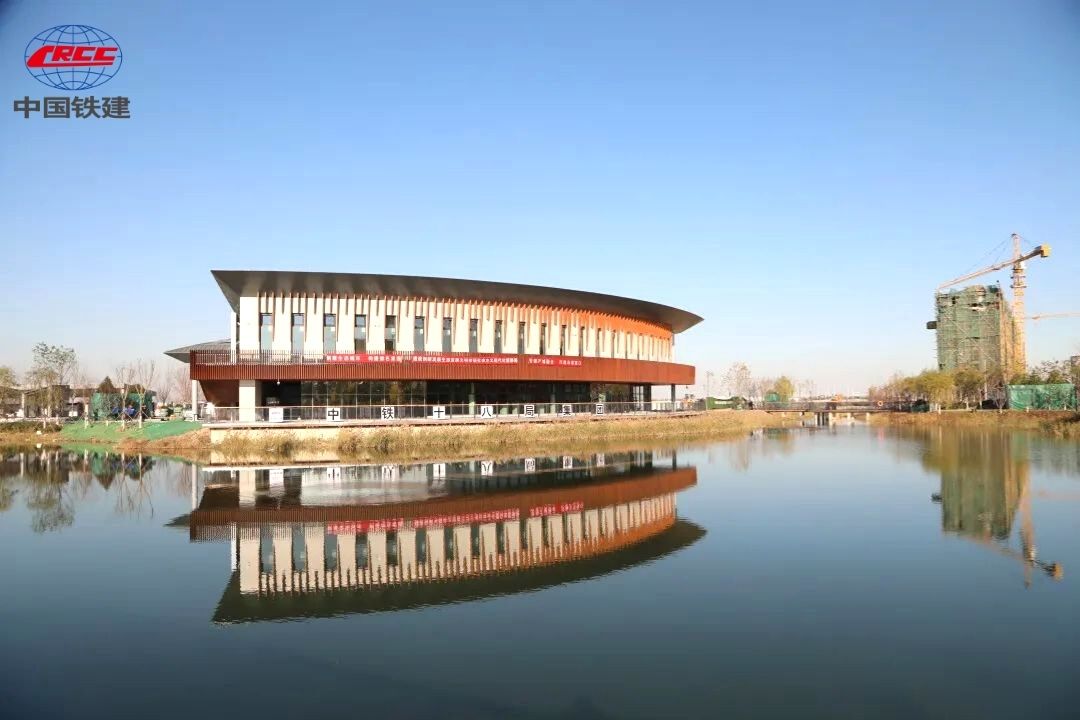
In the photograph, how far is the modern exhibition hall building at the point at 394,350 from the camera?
131 ft

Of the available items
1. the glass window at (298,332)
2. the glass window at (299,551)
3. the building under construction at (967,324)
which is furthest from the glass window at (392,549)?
the building under construction at (967,324)

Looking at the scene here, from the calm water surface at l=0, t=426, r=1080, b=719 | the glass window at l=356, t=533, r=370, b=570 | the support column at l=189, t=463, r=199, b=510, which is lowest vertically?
the calm water surface at l=0, t=426, r=1080, b=719

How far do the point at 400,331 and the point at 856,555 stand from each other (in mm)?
34199

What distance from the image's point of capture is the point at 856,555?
14.7 m

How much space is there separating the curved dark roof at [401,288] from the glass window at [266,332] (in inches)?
63.6

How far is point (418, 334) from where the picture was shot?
4497 cm

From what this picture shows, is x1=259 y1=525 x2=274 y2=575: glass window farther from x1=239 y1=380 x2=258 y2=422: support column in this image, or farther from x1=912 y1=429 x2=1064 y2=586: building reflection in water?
x1=239 y1=380 x2=258 y2=422: support column

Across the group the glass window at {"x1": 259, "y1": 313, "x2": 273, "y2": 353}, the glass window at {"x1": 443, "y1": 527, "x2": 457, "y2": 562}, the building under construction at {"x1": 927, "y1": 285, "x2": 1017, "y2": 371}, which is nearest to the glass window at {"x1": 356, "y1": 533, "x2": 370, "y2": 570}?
the glass window at {"x1": 443, "y1": 527, "x2": 457, "y2": 562}

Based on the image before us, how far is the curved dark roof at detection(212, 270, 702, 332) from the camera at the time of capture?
130ft

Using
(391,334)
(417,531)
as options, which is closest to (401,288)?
(391,334)

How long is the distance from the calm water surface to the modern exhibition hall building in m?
16.7

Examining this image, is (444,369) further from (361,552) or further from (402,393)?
(361,552)

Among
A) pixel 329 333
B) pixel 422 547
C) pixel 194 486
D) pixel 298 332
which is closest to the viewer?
pixel 422 547

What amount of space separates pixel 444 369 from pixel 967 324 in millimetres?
143363
